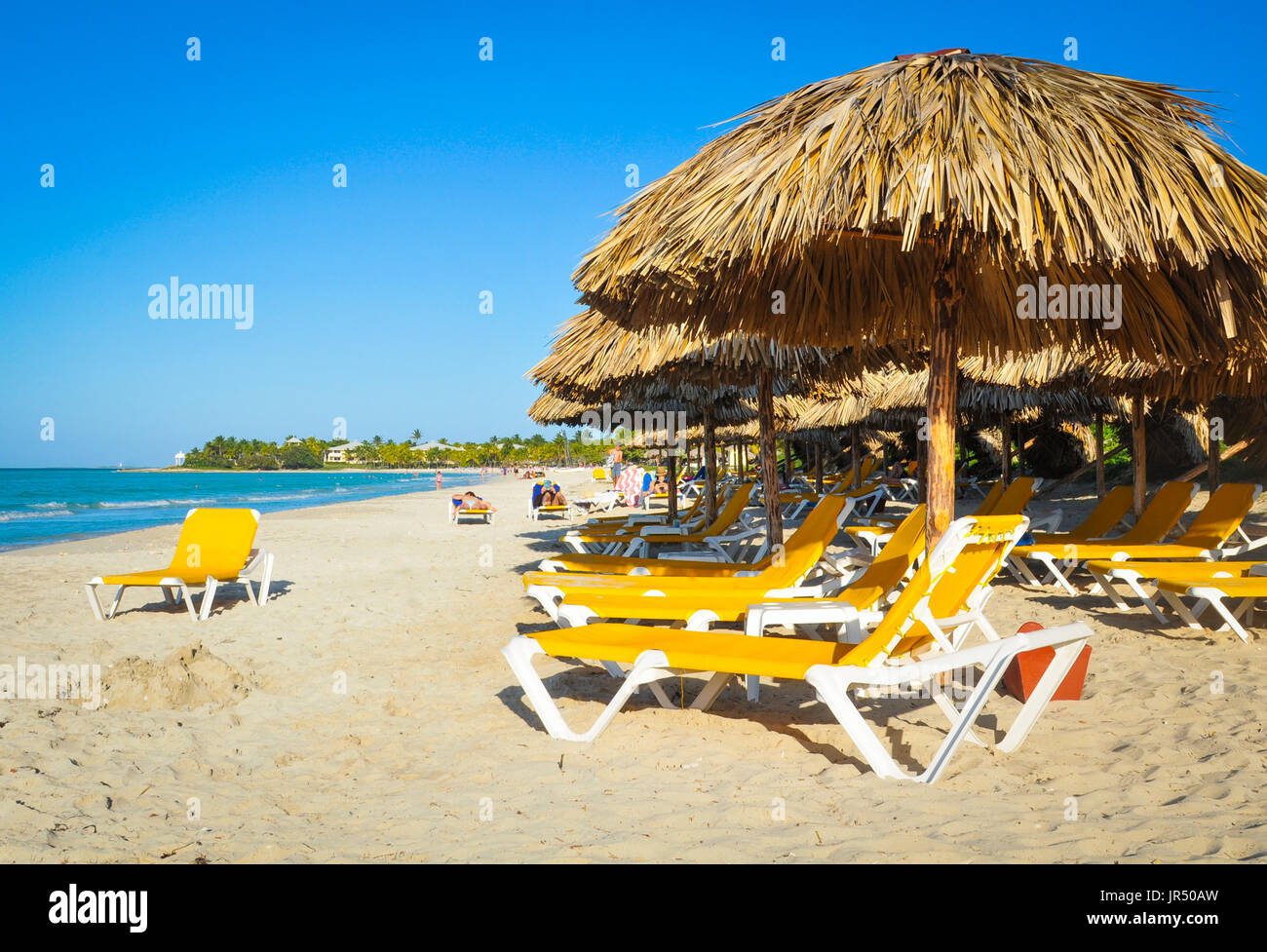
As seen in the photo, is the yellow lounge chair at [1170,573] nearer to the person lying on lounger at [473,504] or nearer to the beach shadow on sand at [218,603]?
the beach shadow on sand at [218,603]

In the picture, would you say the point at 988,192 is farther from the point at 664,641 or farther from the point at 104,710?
the point at 104,710

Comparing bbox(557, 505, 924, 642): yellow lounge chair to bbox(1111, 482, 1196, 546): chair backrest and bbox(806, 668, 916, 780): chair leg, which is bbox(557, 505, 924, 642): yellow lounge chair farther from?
bbox(1111, 482, 1196, 546): chair backrest

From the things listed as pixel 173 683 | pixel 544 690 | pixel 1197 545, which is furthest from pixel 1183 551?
pixel 173 683

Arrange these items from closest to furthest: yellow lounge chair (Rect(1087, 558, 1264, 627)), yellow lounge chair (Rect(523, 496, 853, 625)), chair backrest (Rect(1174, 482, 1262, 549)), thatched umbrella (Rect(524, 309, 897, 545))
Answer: yellow lounge chair (Rect(523, 496, 853, 625)) → yellow lounge chair (Rect(1087, 558, 1264, 627)) → thatched umbrella (Rect(524, 309, 897, 545)) → chair backrest (Rect(1174, 482, 1262, 549))

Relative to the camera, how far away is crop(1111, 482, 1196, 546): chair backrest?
658 centimetres

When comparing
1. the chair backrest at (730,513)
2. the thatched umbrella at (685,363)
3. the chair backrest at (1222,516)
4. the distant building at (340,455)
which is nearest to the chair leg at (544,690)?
the thatched umbrella at (685,363)

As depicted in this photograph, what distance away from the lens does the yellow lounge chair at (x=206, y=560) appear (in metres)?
6.22

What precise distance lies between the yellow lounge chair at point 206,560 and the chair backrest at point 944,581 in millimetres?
5385

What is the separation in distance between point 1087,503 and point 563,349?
11221mm

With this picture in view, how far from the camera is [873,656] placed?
2.91 metres

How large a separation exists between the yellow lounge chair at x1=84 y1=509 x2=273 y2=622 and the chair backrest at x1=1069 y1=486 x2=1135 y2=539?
7.62 meters

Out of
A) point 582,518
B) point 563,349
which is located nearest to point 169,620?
point 563,349

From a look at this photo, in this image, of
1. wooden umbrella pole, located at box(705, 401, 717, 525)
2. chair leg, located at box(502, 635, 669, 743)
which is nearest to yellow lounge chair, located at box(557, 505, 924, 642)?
chair leg, located at box(502, 635, 669, 743)

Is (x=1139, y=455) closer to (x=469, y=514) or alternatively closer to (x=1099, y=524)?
(x=1099, y=524)
